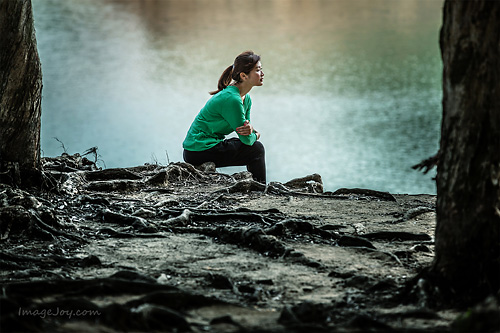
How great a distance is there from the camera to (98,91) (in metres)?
30.5

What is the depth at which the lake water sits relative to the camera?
24.7 metres

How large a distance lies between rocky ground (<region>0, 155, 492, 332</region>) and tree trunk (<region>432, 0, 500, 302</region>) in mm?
257

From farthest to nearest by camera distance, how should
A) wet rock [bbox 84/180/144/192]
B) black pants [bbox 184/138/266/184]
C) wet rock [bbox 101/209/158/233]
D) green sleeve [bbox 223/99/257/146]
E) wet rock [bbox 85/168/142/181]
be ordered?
black pants [bbox 184/138/266/184]
wet rock [bbox 85/168/142/181]
green sleeve [bbox 223/99/257/146]
wet rock [bbox 84/180/144/192]
wet rock [bbox 101/209/158/233]

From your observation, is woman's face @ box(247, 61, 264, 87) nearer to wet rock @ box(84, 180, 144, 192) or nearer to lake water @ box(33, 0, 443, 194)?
wet rock @ box(84, 180, 144, 192)

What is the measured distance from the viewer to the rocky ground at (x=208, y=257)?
3.61 metres

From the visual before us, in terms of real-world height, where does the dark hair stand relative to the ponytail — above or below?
above

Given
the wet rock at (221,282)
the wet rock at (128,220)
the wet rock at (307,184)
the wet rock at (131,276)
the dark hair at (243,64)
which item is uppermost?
the dark hair at (243,64)

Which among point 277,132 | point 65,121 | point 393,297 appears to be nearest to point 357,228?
point 393,297

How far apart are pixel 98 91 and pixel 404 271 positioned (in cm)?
2724

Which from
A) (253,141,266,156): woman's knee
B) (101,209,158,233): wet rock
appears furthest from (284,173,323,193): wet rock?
(101,209,158,233): wet rock

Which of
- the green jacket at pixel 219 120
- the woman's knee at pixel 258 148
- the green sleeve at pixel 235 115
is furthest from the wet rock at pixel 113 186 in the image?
the woman's knee at pixel 258 148

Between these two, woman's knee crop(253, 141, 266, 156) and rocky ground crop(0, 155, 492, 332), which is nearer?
rocky ground crop(0, 155, 492, 332)

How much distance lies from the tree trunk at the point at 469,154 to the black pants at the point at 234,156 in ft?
15.6

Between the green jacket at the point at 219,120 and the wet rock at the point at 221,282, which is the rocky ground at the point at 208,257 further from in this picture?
the green jacket at the point at 219,120
